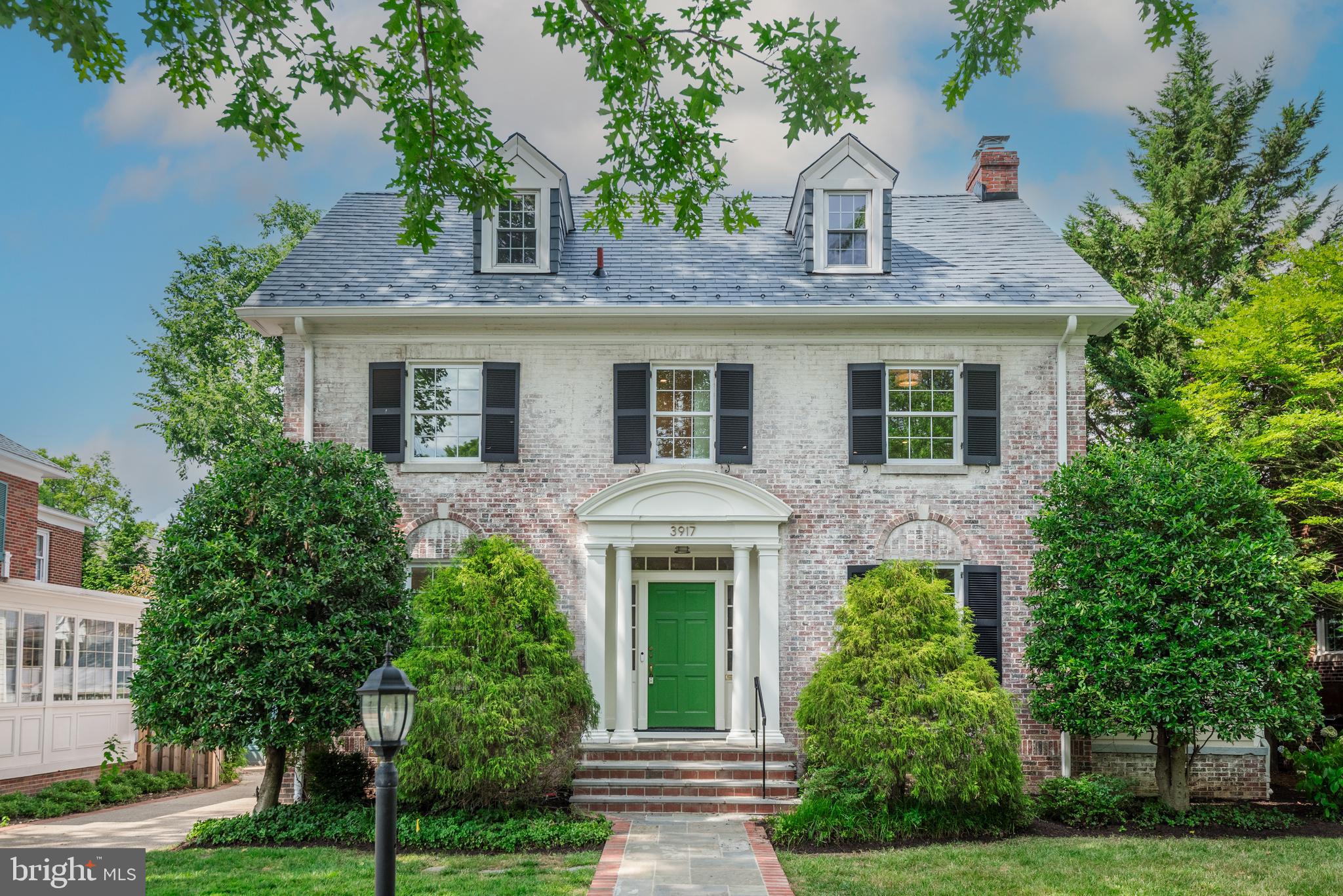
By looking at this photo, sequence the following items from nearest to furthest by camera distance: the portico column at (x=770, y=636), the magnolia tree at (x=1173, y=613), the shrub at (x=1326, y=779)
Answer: the magnolia tree at (x=1173, y=613) → the shrub at (x=1326, y=779) → the portico column at (x=770, y=636)

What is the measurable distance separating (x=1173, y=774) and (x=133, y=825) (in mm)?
12376

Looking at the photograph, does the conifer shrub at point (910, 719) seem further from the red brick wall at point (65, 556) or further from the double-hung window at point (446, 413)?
the red brick wall at point (65, 556)

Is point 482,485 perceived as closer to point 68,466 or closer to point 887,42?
point 887,42

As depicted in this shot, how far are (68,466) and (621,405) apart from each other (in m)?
26.7

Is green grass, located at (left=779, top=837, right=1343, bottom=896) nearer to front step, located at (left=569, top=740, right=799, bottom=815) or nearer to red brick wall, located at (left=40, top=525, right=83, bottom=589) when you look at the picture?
front step, located at (left=569, top=740, right=799, bottom=815)

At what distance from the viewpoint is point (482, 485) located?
44.2 ft

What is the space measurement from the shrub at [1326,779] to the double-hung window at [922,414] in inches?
212

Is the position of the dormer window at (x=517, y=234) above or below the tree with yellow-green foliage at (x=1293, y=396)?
above

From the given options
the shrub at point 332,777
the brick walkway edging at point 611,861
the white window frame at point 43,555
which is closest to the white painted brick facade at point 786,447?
the brick walkway edging at point 611,861

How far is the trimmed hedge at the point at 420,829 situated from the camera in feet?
33.6

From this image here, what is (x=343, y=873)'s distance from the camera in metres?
8.88

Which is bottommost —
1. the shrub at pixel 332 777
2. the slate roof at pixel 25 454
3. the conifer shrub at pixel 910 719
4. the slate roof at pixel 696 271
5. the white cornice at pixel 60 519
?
the shrub at pixel 332 777

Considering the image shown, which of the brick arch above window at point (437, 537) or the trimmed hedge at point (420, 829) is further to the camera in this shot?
the brick arch above window at point (437, 537)

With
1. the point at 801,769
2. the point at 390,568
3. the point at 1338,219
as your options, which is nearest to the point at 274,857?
the point at 390,568
